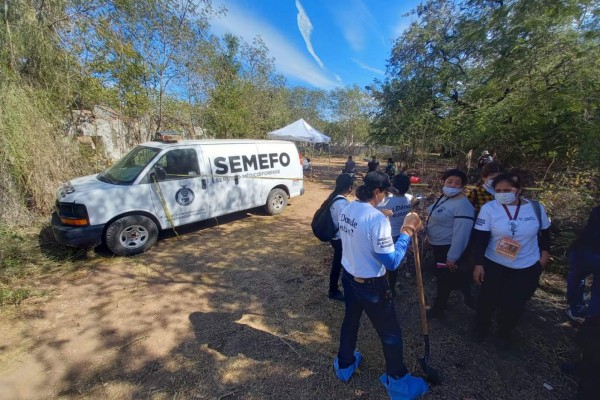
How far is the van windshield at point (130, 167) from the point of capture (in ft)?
15.4

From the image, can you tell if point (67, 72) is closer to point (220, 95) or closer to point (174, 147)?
point (174, 147)

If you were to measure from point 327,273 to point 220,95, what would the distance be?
468 inches

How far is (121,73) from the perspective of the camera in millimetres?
7574

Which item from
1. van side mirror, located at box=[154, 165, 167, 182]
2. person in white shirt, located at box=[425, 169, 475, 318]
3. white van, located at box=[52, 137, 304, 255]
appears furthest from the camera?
van side mirror, located at box=[154, 165, 167, 182]

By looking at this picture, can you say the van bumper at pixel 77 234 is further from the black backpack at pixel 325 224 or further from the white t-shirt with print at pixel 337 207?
the white t-shirt with print at pixel 337 207

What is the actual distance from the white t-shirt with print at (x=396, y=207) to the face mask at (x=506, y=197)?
2.82ft

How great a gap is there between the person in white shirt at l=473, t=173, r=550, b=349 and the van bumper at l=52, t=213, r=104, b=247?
524 centimetres

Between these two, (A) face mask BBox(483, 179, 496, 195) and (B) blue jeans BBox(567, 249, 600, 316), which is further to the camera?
(A) face mask BBox(483, 179, 496, 195)

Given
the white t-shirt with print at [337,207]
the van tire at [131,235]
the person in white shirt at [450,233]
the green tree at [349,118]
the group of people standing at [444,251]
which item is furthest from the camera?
the green tree at [349,118]

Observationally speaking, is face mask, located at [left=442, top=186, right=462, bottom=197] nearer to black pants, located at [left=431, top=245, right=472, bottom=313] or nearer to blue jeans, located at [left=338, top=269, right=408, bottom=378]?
black pants, located at [left=431, top=245, right=472, bottom=313]

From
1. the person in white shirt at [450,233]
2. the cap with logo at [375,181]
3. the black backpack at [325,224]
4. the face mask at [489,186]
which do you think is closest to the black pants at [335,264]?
the black backpack at [325,224]

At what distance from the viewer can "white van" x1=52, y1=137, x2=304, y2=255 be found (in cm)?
417

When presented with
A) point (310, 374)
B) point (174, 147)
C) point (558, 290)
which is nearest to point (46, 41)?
point (174, 147)

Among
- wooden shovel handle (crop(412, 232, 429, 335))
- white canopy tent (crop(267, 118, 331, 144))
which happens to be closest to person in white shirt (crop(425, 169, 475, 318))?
wooden shovel handle (crop(412, 232, 429, 335))
